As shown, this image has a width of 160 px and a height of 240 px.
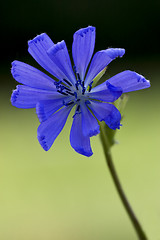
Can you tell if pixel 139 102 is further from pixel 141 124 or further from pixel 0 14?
pixel 0 14

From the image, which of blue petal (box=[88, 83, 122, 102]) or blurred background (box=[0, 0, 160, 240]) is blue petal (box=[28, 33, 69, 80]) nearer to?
blue petal (box=[88, 83, 122, 102])

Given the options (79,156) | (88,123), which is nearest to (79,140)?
(88,123)

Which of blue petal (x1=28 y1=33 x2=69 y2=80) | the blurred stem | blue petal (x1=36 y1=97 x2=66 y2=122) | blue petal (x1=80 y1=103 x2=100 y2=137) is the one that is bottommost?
the blurred stem

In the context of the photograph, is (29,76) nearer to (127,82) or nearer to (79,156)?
(127,82)

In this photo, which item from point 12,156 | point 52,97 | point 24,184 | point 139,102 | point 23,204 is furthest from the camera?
point 139,102

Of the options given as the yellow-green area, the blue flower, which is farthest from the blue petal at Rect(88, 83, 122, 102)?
the yellow-green area

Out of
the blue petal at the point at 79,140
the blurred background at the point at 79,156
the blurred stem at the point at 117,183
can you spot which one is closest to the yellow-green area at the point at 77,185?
the blurred background at the point at 79,156

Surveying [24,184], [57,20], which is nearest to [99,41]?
[57,20]
